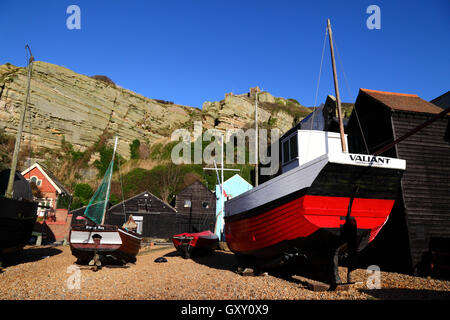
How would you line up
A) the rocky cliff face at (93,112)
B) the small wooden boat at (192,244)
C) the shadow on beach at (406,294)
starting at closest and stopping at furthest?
1. the shadow on beach at (406,294)
2. the small wooden boat at (192,244)
3. the rocky cliff face at (93,112)

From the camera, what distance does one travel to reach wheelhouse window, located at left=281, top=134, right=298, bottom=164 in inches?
556

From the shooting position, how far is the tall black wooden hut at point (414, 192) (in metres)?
9.59

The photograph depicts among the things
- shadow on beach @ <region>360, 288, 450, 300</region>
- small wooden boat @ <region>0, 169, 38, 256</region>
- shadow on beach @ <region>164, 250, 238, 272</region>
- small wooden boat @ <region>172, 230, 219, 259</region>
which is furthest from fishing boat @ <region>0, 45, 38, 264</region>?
shadow on beach @ <region>360, 288, 450, 300</region>

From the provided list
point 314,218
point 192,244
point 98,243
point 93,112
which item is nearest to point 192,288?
point 314,218

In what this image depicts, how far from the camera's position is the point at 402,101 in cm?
1300

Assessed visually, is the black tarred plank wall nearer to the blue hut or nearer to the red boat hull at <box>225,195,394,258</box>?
the red boat hull at <box>225,195,394,258</box>

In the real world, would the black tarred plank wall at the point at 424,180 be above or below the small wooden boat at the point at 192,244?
above

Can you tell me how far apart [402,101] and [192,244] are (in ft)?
44.7

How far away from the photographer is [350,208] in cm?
649

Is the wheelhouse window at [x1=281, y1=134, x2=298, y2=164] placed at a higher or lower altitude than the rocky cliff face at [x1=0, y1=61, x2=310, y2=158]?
lower

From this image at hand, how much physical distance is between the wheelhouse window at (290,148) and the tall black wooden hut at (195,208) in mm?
16304

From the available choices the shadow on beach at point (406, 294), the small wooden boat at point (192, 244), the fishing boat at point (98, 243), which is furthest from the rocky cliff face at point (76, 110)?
the shadow on beach at point (406, 294)

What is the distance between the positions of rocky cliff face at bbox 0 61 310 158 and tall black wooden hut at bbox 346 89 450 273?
42679 millimetres

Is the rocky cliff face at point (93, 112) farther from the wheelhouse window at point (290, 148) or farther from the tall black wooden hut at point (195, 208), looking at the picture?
the wheelhouse window at point (290, 148)
